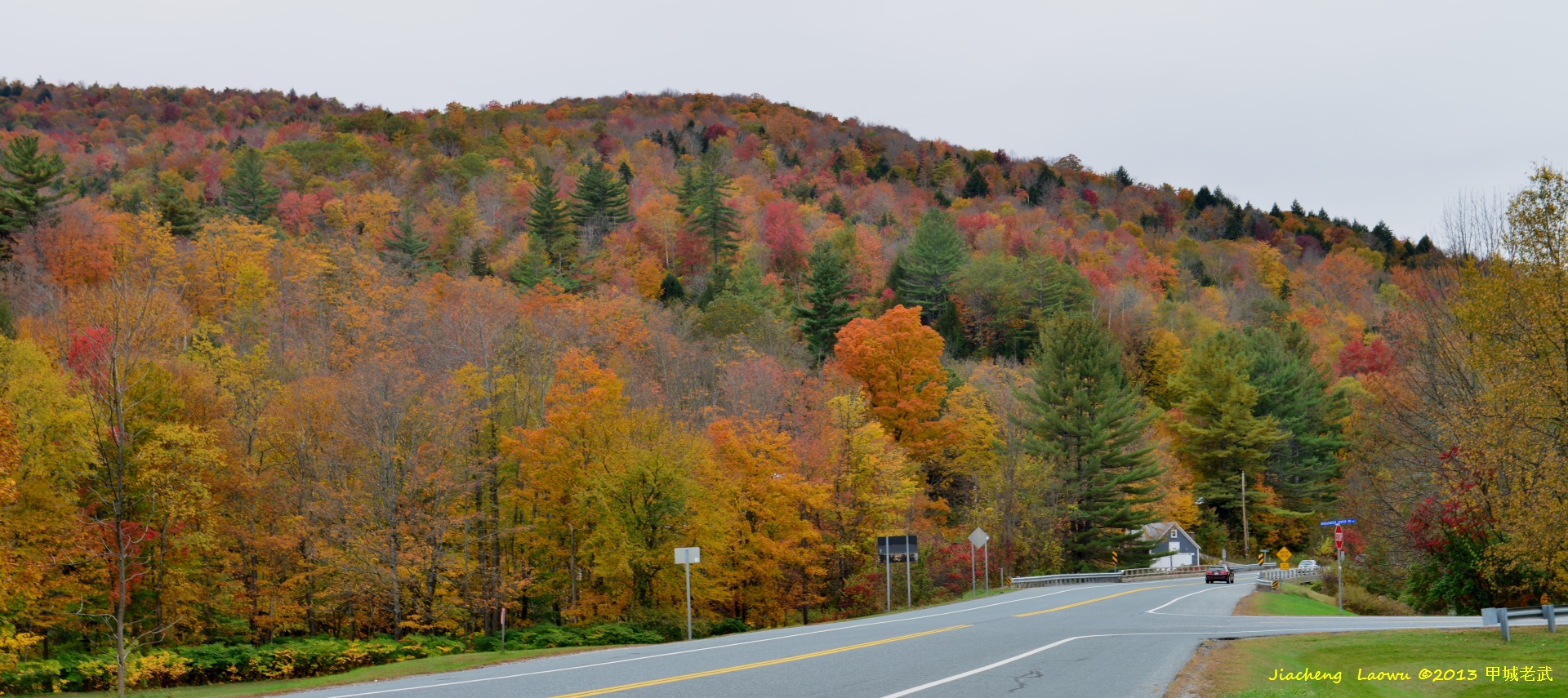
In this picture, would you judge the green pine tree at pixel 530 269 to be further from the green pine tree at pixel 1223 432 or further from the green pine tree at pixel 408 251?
the green pine tree at pixel 1223 432

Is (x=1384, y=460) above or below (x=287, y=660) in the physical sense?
above

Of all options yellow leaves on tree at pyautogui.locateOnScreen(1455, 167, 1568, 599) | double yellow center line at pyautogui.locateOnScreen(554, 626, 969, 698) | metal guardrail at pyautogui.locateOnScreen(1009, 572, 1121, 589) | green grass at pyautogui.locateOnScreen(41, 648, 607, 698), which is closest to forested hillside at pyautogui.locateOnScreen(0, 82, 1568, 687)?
yellow leaves on tree at pyautogui.locateOnScreen(1455, 167, 1568, 599)

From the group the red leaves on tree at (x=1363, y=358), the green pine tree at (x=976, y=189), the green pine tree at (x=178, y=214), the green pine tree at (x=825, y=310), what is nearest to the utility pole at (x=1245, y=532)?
the red leaves on tree at (x=1363, y=358)

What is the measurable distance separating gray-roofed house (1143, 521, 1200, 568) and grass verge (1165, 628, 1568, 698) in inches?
2355

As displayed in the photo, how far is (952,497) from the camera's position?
65.4 m

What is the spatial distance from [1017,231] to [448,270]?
70898 millimetres

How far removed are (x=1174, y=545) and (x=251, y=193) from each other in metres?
85.7

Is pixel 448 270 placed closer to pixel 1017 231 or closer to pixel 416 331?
pixel 416 331

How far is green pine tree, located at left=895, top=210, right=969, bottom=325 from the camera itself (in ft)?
308

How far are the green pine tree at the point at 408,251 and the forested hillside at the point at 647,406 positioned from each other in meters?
0.55

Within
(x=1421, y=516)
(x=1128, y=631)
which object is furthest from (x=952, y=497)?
(x=1128, y=631)

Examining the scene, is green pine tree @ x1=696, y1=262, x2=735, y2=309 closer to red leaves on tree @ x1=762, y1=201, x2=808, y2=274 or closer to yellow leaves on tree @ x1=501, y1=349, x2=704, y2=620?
red leaves on tree @ x1=762, y1=201, x2=808, y2=274

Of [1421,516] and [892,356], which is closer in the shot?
[1421,516]

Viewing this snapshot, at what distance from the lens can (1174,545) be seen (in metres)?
78.7
